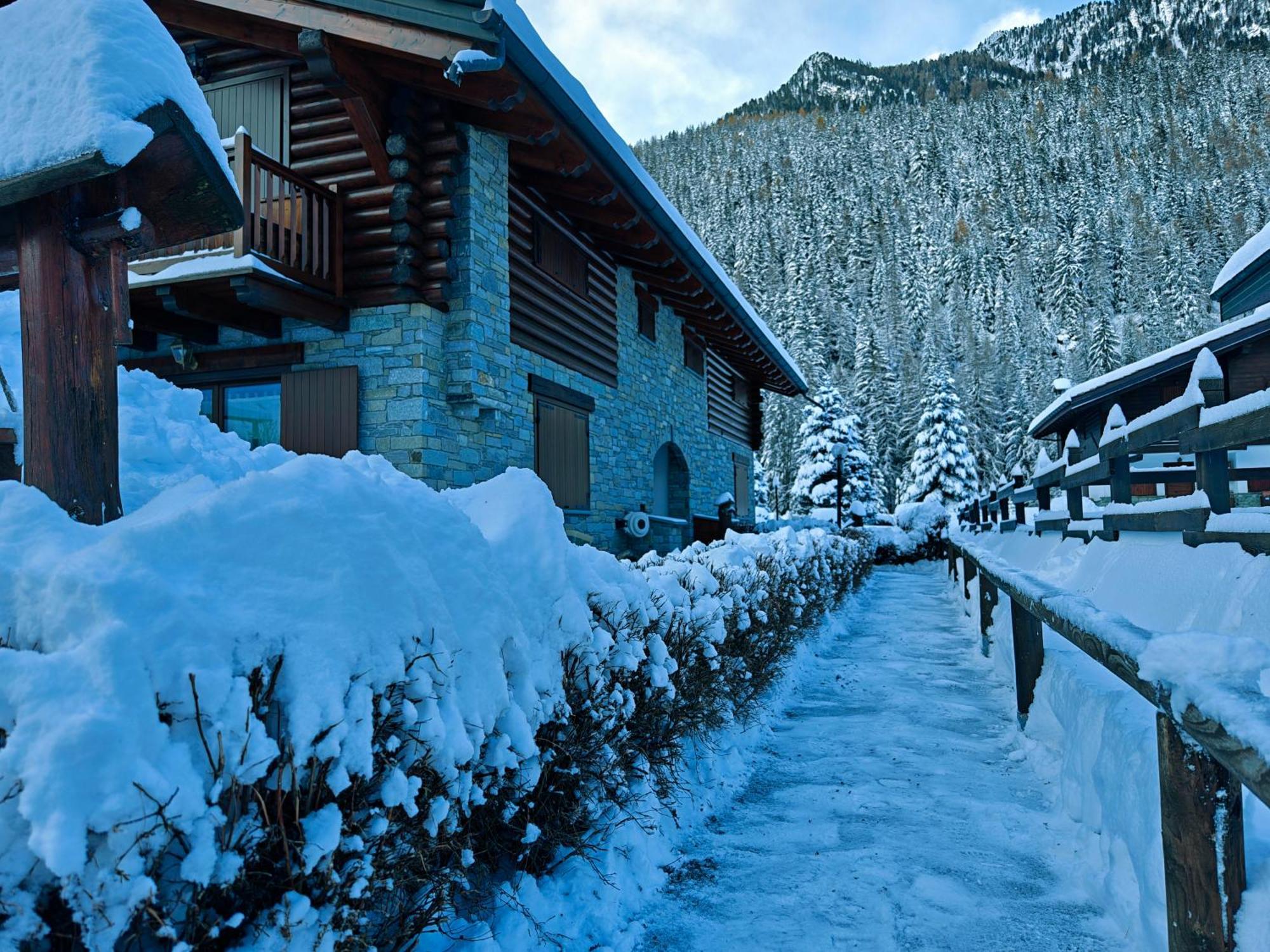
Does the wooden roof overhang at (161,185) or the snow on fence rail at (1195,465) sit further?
the snow on fence rail at (1195,465)

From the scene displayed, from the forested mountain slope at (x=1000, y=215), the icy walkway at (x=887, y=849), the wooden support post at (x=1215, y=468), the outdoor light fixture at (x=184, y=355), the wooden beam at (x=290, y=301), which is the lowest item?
the icy walkway at (x=887, y=849)

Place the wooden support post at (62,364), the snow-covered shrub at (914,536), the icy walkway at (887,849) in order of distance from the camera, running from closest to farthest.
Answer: the wooden support post at (62,364)
the icy walkway at (887,849)
the snow-covered shrub at (914,536)

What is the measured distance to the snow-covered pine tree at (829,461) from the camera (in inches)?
1521

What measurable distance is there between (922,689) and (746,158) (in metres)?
139

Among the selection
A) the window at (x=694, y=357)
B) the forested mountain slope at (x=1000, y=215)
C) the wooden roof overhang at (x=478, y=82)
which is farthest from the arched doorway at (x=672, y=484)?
the forested mountain slope at (x=1000, y=215)

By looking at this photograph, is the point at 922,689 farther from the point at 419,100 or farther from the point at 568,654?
the point at 419,100

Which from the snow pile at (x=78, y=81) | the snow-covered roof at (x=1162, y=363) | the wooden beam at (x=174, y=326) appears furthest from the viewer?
the snow-covered roof at (x=1162, y=363)

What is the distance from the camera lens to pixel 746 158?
13225cm

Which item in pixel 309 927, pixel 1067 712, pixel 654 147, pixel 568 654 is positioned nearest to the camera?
pixel 309 927

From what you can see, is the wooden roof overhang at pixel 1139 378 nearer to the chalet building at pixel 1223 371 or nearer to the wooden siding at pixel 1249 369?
the chalet building at pixel 1223 371

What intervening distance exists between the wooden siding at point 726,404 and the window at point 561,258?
632 cm

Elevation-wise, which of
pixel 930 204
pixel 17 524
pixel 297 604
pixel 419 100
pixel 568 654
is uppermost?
pixel 930 204

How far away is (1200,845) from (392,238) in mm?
7788

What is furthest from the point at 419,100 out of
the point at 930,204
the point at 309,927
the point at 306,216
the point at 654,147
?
the point at 654,147
